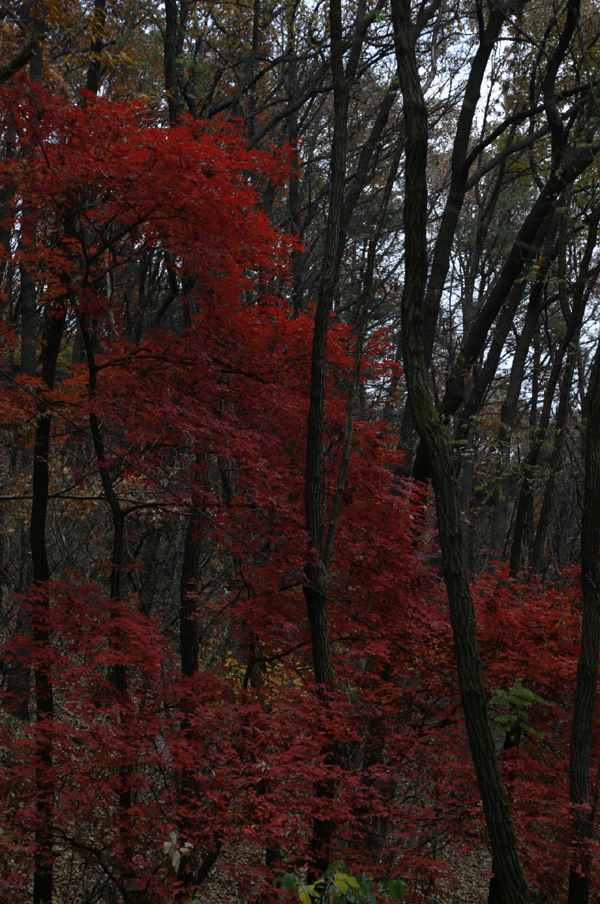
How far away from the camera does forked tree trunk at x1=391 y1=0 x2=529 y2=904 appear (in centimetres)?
372

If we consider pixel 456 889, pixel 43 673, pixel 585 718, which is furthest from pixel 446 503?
pixel 456 889

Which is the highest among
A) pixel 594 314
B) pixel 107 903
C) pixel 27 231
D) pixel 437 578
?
pixel 594 314

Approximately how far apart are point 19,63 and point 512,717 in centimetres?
607

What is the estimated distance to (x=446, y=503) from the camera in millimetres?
3850

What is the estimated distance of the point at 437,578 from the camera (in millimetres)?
7531

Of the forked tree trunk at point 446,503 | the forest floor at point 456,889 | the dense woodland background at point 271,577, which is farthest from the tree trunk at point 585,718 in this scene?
the forest floor at point 456,889

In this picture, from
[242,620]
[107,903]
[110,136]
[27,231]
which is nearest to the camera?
[110,136]

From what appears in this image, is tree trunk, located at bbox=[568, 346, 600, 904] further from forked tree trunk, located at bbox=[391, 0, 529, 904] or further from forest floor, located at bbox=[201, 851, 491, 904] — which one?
forest floor, located at bbox=[201, 851, 491, 904]

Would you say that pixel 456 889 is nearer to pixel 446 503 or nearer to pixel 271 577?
pixel 271 577

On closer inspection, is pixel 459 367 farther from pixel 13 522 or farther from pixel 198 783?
pixel 13 522

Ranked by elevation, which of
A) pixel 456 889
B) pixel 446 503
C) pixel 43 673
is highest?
pixel 446 503

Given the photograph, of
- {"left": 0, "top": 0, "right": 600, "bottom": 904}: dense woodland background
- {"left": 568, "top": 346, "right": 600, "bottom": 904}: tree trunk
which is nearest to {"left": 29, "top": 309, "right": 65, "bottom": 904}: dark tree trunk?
{"left": 0, "top": 0, "right": 600, "bottom": 904}: dense woodland background

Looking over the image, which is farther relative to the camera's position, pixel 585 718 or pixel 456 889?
pixel 456 889

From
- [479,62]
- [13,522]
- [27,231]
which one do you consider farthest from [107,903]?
[479,62]
